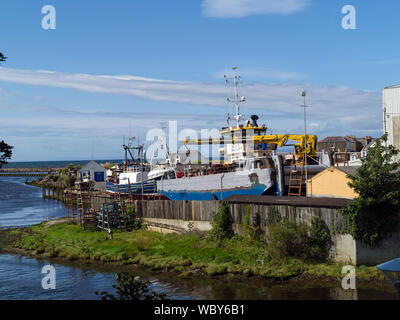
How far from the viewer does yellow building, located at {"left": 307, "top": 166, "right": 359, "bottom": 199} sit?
27.3 m

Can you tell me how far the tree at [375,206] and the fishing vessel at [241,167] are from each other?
11649 mm

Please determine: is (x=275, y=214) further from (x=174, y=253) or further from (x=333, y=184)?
(x=174, y=253)

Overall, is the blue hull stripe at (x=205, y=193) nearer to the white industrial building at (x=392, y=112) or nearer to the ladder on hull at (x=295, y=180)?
the ladder on hull at (x=295, y=180)

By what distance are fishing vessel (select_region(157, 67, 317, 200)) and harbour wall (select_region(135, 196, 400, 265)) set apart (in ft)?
14.9

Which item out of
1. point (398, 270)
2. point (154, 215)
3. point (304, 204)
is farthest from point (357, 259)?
point (154, 215)

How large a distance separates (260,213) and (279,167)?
945 centimetres

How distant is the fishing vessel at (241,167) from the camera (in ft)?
113

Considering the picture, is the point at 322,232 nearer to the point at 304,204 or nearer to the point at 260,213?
the point at 304,204

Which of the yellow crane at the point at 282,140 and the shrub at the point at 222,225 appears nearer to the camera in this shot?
the shrub at the point at 222,225

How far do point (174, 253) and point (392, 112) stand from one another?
22.3 metres

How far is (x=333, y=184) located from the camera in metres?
28.1

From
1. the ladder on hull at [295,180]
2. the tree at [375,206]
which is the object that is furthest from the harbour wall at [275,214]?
the ladder on hull at [295,180]

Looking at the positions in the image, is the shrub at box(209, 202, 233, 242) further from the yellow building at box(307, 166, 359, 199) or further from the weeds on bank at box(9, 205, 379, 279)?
the yellow building at box(307, 166, 359, 199)

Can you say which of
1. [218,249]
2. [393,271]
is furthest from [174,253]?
[393,271]
